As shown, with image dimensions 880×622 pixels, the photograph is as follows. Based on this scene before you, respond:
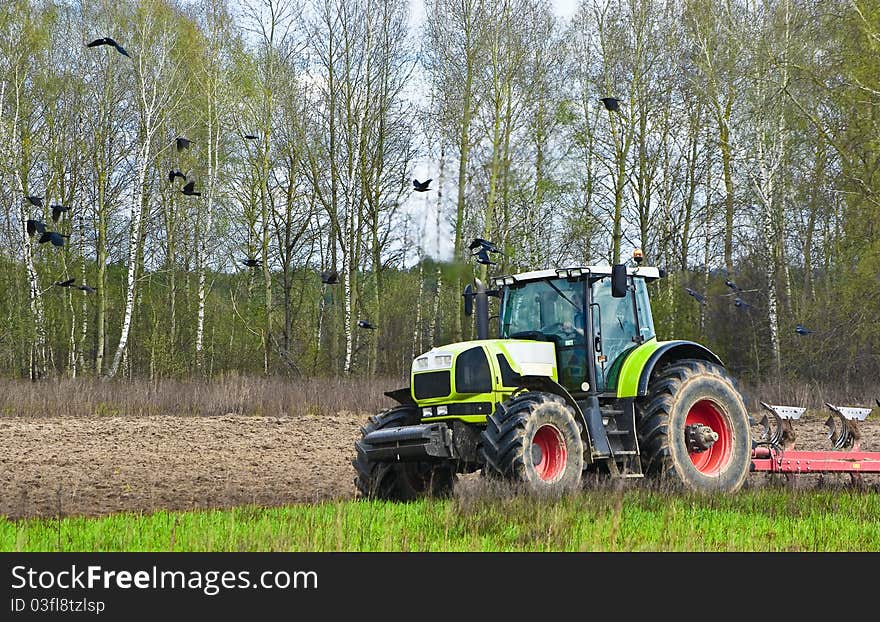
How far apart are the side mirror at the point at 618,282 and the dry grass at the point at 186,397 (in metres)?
10.9

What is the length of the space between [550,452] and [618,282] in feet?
5.39

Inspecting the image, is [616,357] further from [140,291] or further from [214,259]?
[140,291]

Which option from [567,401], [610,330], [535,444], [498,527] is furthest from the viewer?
[610,330]

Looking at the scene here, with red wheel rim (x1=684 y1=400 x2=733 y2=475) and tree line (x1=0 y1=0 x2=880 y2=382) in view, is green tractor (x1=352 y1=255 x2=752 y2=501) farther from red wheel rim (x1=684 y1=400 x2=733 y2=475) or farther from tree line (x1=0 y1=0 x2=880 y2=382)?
tree line (x1=0 y1=0 x2=880 y2=382)

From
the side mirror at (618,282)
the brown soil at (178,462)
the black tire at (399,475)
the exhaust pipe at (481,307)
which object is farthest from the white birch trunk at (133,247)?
the side mirror at (618,282)

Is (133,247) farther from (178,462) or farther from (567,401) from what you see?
(567,401)

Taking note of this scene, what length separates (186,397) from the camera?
60.1 feet

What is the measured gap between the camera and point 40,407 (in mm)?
17000

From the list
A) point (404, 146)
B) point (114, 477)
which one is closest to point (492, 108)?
point (404, 146)

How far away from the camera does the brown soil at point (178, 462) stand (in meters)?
9.81

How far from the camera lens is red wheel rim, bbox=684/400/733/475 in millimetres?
9984

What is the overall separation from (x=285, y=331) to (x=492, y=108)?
25.4 ft

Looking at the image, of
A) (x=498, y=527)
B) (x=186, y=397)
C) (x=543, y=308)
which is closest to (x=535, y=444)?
(x=543, y=308)

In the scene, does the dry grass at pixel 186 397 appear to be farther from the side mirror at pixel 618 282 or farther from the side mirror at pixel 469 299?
the side mirror at pixel 618 282
